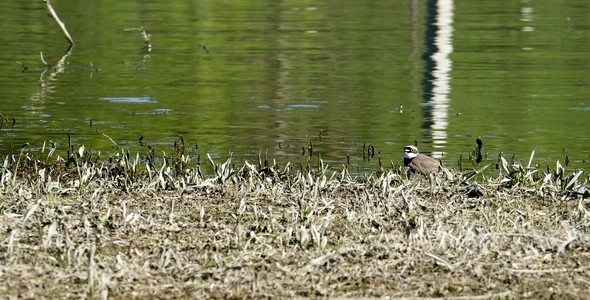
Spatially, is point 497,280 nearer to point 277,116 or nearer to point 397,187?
point 397,187

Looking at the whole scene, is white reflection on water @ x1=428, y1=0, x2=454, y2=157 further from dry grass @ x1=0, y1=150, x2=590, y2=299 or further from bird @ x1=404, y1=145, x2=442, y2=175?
dry grass @ x1=0, y1=150, x2=590, y2=299

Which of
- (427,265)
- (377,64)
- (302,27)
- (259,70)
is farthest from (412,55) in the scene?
(427,265)

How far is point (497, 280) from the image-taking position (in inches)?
201

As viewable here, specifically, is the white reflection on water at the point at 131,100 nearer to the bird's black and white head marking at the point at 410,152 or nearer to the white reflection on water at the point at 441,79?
the white reflection on water at the point at 441,79

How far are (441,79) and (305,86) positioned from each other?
2.48 m

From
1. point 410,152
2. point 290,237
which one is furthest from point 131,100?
point 290,237

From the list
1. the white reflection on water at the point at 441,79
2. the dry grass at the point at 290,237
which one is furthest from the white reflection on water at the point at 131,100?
the dry grass at the point at 290,237

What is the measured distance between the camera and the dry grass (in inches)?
197

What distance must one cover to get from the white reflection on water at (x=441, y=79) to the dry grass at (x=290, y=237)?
3867 millimetres

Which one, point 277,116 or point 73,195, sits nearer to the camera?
point 73,195

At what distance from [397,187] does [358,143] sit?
14.3 feet

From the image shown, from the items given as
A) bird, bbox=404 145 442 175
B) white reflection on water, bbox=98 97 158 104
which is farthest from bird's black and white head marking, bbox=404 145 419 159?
white reflection on water, bbox=98 97 158 104

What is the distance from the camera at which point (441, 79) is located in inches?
695

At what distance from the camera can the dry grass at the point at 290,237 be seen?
5000 millimetres
